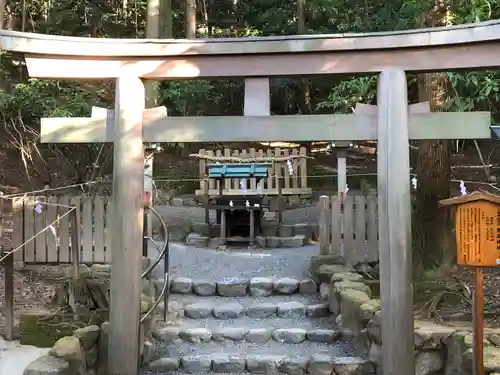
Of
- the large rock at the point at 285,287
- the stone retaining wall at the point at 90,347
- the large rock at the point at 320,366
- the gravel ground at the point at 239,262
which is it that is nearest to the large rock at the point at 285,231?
the gravel ground at the point at 239,262

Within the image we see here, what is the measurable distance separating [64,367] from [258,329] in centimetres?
315

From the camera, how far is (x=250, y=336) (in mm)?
6758

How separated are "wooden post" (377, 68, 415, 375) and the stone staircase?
100 centimetres

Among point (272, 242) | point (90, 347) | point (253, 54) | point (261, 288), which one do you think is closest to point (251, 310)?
point (261, 288)

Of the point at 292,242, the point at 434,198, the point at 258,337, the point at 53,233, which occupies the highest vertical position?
the point at 434,198

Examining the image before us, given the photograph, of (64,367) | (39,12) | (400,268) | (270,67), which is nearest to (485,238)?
(400,268)

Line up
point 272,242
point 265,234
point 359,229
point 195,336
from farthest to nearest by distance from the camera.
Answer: point 265,234 < point 272,242 < point 359,229 < point 195,336

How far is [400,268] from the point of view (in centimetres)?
488

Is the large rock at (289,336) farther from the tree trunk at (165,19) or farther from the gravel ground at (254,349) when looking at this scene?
the tree trunk at (165,19)

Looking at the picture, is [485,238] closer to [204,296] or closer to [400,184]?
[400,184]

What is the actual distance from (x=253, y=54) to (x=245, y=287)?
4320 mm

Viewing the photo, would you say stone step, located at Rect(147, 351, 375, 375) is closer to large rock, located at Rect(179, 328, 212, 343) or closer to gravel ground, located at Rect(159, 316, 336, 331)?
large rock, located at Rect(179, 328, 212, 343)

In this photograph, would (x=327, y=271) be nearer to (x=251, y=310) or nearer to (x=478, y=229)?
(x=251, y=310)

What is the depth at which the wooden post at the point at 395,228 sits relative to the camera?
4.84 m
